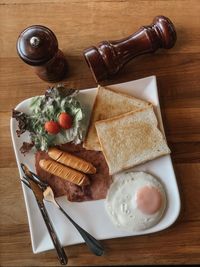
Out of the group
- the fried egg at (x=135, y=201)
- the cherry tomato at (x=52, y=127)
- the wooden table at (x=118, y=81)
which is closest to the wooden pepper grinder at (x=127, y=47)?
the wooden table at (x=118, y=81)

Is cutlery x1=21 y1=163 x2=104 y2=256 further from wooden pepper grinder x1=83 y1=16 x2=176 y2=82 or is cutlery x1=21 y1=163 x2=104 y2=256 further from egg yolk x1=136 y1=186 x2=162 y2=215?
wooden pepper grinder x1=83 y1=16 x2=176 y2=82

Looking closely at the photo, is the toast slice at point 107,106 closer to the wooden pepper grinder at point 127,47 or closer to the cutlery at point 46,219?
the wooden pepper grinder at point 127,47

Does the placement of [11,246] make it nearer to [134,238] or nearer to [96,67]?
[134,238]

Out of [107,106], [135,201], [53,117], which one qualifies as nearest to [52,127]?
[53,117]

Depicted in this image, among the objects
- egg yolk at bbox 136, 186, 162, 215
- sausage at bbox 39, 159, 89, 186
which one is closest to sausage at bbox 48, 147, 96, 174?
sausage at bbox 39, 159, 89, 186

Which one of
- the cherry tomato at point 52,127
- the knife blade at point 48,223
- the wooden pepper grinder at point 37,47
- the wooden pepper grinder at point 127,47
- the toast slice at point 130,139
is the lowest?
the knife blade at point 48,223

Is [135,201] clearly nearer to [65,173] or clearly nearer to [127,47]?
[65,173]

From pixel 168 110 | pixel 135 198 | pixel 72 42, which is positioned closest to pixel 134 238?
pixel 135 198
